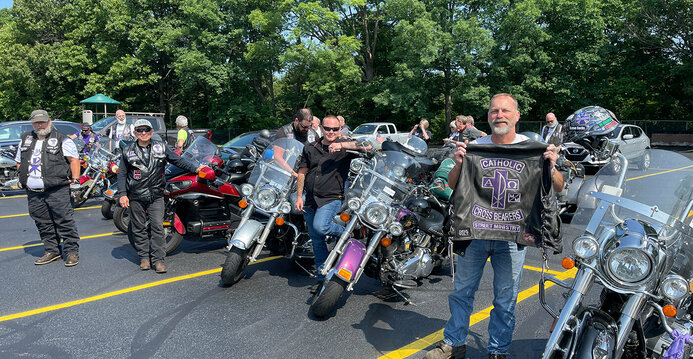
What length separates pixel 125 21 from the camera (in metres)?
31.8

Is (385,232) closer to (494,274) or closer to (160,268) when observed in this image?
(494,274)

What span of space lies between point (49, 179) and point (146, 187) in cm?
122

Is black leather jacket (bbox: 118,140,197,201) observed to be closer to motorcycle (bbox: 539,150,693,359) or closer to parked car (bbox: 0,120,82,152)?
motorcycle (bbox: 539,150,693,359)

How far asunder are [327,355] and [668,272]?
229 centimetres

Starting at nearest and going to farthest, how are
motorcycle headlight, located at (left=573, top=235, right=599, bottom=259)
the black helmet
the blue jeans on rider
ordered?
motorcycle headlight, located at (left=573, top=235, right=599, bottom=259) → the black helmet → the blue jeans on rider

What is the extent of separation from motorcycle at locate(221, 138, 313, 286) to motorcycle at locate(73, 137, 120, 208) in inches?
185

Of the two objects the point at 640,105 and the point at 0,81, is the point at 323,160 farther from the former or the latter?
the point at 0,81

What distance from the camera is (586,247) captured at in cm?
254

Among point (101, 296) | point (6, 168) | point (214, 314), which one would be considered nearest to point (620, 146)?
point (214, 314)

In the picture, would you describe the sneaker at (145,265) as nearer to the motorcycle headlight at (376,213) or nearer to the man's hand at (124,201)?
the man's hand at (124,201)

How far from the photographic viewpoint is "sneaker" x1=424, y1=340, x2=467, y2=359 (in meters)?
3.22

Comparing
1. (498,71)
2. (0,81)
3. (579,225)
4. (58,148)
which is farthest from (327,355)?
(0,81)

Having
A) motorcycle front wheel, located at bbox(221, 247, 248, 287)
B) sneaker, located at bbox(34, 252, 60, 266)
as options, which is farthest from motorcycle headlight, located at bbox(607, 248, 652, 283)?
sneaker, located at bbox(34, 252, 60, 266)

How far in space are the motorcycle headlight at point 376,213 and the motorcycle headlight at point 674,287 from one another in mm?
2132
